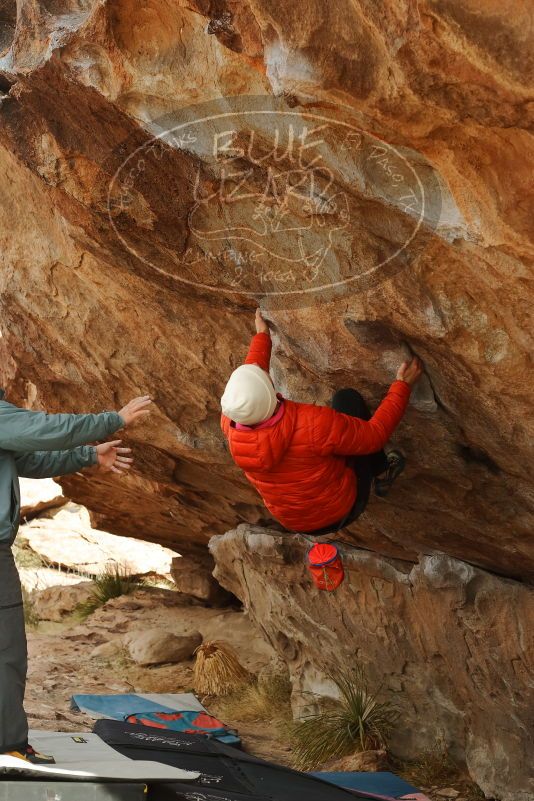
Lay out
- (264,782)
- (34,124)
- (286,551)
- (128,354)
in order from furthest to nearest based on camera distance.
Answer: (286,551)
(128,354)
(264,782)
(34,124)

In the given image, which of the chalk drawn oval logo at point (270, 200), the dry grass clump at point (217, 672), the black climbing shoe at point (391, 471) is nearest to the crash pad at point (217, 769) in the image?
the black climbing shoe at point (391, 471)

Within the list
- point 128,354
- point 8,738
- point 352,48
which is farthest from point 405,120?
point 128,354

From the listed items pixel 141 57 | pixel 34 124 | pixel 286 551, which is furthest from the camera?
pixel 286 551

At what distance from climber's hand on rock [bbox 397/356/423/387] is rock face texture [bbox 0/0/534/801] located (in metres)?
0.05

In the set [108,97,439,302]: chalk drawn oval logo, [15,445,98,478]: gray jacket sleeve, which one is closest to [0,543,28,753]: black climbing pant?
[15,445,98,478]: gray jacket sleeve

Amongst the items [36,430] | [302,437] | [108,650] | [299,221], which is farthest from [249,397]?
[108,650]

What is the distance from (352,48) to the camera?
3.00 m

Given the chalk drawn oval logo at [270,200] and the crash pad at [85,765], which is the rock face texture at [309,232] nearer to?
the chalk drawn oval logo at [270,200]

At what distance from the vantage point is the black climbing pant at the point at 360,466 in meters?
4.91

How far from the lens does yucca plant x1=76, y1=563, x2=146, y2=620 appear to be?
1045 centimetres

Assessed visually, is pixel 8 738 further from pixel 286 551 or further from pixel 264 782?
pixel 286 551

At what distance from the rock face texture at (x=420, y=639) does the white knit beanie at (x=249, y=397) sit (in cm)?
182

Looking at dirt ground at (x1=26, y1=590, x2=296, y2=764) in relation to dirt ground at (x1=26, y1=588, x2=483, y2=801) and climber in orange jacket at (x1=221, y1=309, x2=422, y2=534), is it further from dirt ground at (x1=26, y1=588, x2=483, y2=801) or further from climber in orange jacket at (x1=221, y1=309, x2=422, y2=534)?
climber in orange jacket at (x1=221, y1=309, x2=422, y2=534)

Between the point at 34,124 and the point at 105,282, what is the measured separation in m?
1.19
